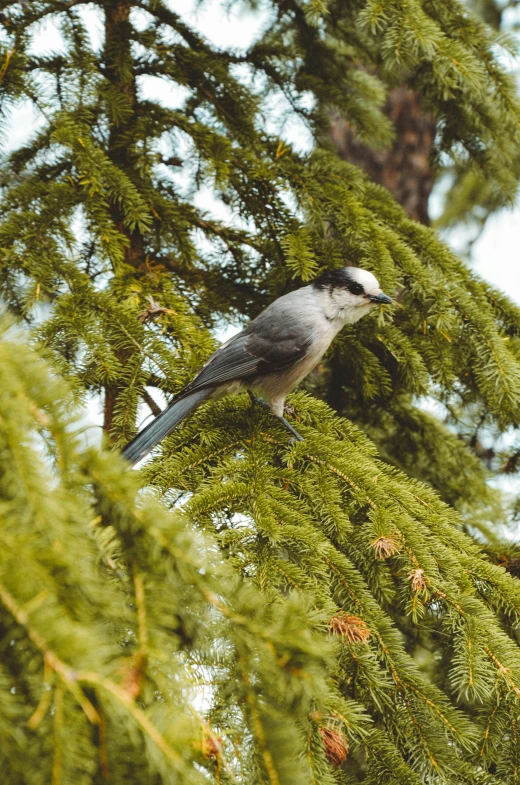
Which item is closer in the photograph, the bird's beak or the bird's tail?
the bird's tail

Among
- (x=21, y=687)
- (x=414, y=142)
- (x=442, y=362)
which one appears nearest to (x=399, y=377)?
(x=442, y=362)

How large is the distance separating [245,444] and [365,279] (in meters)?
0.85

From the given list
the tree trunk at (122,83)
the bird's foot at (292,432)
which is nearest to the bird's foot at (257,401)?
the bird's foot at (292,432)

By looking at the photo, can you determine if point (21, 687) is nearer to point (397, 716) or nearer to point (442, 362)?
point (397, 716)

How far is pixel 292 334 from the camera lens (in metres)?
2.83

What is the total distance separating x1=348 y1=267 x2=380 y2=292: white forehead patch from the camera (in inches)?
104

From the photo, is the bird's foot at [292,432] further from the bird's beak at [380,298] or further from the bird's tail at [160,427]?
the bird's beak at [380,298]

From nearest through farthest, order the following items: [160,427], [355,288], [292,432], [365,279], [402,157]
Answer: [160,427] → [292,432] → [365,279] → [355,288] → [402,157]

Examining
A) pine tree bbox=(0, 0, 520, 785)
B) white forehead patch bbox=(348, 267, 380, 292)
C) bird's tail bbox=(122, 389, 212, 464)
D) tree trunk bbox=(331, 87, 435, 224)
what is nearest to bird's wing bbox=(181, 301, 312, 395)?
pine tree bbox=(0, 0, 520, 785)

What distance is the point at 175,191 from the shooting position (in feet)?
10.4

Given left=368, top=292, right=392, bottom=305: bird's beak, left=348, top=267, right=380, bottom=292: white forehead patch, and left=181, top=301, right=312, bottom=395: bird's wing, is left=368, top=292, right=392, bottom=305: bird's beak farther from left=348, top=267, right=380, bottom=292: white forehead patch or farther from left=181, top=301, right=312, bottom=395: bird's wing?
left=181, top=301, right=312, bottom=395: bird's wing

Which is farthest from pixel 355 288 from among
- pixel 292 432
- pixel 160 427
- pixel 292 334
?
pixel 160 427

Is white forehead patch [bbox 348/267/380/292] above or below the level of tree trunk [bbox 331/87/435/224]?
below

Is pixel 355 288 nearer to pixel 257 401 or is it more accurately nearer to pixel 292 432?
pixel 257 401
